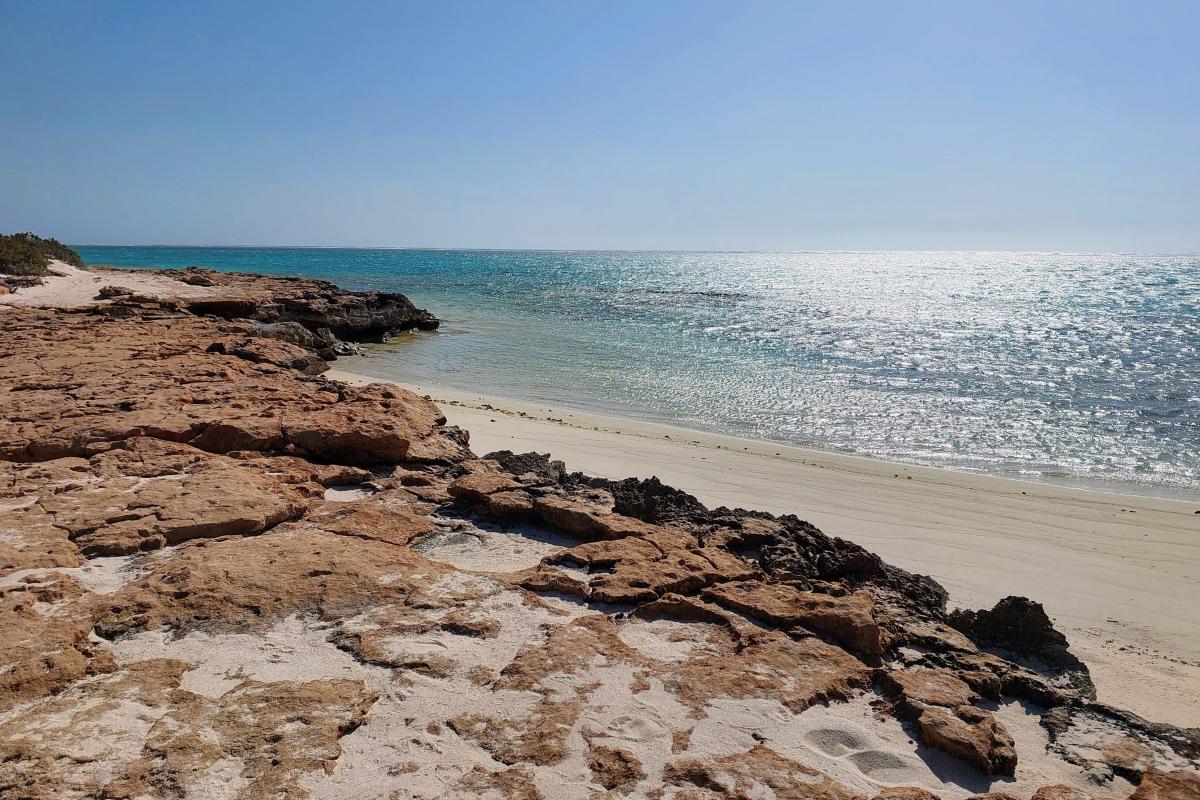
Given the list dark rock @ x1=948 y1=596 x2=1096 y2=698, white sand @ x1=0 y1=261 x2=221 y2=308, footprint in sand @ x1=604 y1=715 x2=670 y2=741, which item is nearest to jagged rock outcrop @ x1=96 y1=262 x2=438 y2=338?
white sand @ x1=0 y1=261 x2=221 y2=308

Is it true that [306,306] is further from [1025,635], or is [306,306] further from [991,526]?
[1025,635]

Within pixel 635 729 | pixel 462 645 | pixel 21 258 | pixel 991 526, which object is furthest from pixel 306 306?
pixel 635 729

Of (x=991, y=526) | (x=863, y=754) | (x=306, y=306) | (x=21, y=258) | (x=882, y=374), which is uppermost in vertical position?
(x=21, y=258)

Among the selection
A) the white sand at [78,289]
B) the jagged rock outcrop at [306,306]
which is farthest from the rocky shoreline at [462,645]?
the jagged rock outcrop at [306,306]

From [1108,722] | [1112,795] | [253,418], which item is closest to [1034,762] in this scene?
[1112,795]

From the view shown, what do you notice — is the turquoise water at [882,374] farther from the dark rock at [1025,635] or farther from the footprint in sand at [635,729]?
the footprint in sand at [635,729]

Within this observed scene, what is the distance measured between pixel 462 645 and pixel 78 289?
1675 centimetres

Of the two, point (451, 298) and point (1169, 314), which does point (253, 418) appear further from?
point (1169, 314)

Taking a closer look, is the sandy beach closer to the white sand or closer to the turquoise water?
the turquoise water

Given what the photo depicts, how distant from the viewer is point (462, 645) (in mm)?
3160

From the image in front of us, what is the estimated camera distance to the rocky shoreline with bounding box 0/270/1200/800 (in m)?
2.45

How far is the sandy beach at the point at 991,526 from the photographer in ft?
15.0

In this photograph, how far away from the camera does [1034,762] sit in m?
2.78

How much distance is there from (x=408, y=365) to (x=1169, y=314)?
1266 inches
